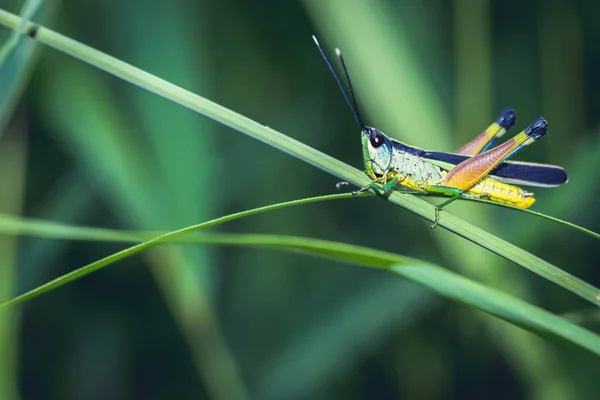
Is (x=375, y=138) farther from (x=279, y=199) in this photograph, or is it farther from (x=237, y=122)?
(x=279, y=199)

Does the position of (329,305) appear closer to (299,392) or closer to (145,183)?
(299,392)

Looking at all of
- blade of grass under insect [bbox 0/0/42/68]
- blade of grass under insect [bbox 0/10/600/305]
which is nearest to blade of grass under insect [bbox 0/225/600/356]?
blade of grass under insect [bbox 0/10/600/305]

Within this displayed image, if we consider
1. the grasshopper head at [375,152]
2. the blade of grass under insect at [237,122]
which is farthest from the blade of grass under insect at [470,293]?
the grasshopper head at [375,152]

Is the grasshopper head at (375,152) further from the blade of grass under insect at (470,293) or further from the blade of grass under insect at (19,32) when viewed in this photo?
the blade of grass under insect at (19,32)

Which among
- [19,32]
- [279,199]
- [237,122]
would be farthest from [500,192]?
[279,199]

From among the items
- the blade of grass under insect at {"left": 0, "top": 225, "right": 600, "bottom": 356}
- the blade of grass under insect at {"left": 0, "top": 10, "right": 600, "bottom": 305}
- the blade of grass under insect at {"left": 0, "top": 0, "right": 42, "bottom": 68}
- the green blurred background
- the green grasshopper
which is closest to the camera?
the blade of grass under insect at {"left": 0, "top": 225, "right": 600, "bottom": 356}

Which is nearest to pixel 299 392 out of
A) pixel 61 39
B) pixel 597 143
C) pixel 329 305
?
pixel 329 305

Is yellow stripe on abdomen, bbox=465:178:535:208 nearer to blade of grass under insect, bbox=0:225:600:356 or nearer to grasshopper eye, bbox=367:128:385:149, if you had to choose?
grasshopper eye, bbox=367:128:385:149
